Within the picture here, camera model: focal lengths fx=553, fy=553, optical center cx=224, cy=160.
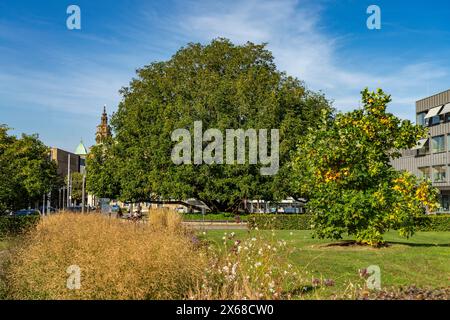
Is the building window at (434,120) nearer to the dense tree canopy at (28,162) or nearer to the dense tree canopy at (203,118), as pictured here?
the dense tree canopy at (203,118)

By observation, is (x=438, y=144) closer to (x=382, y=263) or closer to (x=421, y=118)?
(x=421, y=118)

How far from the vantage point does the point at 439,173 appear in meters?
60.7

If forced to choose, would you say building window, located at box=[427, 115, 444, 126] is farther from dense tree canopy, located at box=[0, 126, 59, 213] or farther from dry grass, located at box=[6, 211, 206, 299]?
dry grass, located at box=[6, 211, 206, 299]

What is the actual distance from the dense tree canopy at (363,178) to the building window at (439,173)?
144 ft

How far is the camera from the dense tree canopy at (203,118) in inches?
1622

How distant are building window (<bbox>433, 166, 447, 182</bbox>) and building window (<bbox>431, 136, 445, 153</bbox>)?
6.40 ft

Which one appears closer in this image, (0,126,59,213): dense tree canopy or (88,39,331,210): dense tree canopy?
(88,39,331,210): dense tree canopy

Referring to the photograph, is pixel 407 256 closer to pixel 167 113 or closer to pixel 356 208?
pixel 356 208

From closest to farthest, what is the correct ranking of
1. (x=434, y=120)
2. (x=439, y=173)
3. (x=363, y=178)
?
(x=363, y=178) → (x=439, y=173) → (x=434, y=120)

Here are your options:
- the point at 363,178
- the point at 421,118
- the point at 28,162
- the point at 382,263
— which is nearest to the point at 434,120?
the point at 421,118

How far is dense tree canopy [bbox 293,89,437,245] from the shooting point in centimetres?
1766

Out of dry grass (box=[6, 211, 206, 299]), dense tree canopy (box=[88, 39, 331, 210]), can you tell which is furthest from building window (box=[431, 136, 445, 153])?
dry grass (box=[6, 211, 206, 299])

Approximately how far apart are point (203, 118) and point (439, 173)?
31378mm


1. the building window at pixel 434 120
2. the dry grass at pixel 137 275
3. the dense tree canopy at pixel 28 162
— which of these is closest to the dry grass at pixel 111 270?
the dry grass at pixel 137 275
